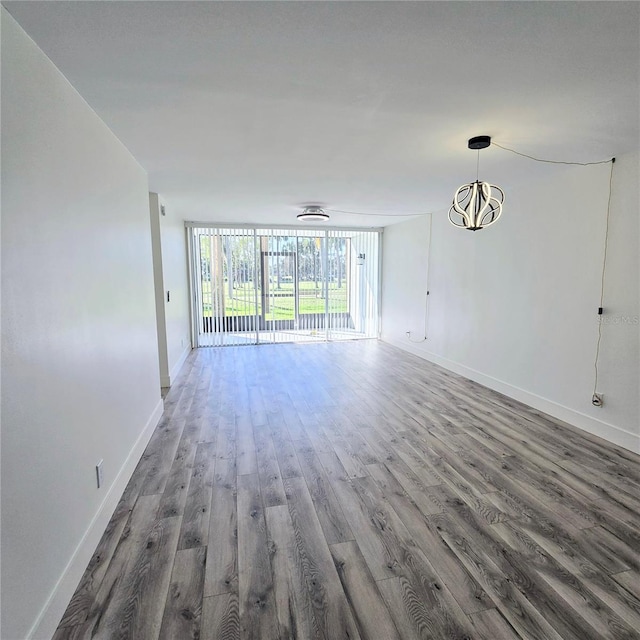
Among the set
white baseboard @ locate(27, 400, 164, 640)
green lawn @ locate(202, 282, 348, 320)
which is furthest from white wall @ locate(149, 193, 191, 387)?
white baseboard @ locate(27, 400, 164, 640)

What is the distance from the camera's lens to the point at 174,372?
4.82m

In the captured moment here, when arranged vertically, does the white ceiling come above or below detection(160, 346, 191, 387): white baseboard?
above

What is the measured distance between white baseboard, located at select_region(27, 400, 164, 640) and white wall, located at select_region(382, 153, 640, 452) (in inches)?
149

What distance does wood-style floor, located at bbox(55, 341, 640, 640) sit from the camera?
1505mm

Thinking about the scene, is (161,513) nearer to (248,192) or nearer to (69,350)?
(69,350)

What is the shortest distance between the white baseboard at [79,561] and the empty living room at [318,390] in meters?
0.01

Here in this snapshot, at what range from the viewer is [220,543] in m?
1.92

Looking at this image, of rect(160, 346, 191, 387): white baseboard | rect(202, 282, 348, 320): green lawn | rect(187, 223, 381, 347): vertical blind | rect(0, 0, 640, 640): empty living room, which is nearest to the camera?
rect(0, 0, 640, 640): empty living room

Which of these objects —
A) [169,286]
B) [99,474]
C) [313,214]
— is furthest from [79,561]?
[313,214]

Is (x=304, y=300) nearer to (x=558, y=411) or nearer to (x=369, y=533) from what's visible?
(x=558, y=411)

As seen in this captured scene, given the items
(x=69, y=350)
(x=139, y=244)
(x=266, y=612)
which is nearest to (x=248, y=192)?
(x=139, y=244)

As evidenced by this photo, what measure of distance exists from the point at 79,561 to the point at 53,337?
41.7 inches

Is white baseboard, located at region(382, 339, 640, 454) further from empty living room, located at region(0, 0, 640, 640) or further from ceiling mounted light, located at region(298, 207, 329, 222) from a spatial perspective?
ceiling mounted light, located at region(298, 207, 329, 222)

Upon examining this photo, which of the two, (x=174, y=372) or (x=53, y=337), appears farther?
(x=174, y=372)
